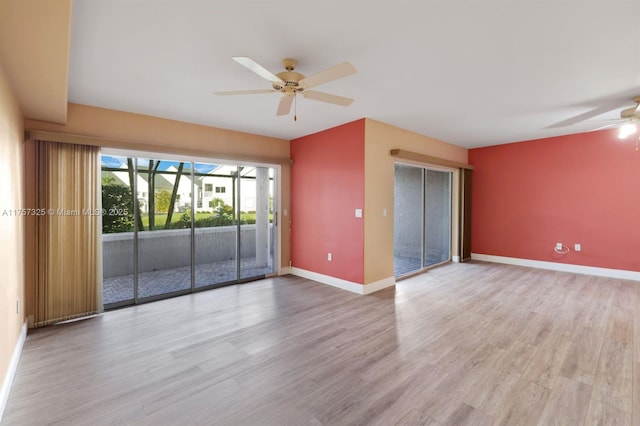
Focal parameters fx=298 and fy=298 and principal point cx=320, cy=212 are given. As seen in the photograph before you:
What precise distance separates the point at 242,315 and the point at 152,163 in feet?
8.11

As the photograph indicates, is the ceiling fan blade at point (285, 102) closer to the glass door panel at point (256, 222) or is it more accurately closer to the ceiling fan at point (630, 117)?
the glass door panel at point (256, 222)

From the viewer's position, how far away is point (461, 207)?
22.0ft

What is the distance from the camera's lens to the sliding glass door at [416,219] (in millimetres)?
5652

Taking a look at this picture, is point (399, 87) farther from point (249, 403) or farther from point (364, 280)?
point (249, 403)

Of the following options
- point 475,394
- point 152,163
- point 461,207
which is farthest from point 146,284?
point 461,207

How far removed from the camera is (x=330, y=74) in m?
2.25

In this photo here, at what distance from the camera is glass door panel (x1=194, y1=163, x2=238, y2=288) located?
467cm

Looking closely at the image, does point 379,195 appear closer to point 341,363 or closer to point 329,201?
point 329,201

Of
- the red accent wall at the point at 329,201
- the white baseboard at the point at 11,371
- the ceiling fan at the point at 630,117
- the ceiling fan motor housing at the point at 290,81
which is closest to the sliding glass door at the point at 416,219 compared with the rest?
the red accent wall at the point at 329,201

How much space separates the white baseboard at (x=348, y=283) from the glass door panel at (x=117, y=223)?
105 inches

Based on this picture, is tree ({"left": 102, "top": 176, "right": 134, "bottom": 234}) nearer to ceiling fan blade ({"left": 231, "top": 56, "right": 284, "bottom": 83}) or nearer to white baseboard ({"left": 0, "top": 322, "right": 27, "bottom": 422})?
white baseboard ({"left": 0, "top": 322, "right": 27, "bottom": 422})

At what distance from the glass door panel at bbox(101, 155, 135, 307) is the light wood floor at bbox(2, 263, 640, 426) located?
0.67 meters

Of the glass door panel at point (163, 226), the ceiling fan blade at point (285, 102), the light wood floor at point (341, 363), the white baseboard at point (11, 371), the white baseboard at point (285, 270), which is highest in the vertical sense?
the ceiling fan blade at point (285, 102)

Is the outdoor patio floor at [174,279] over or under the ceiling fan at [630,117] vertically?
Answer: under
